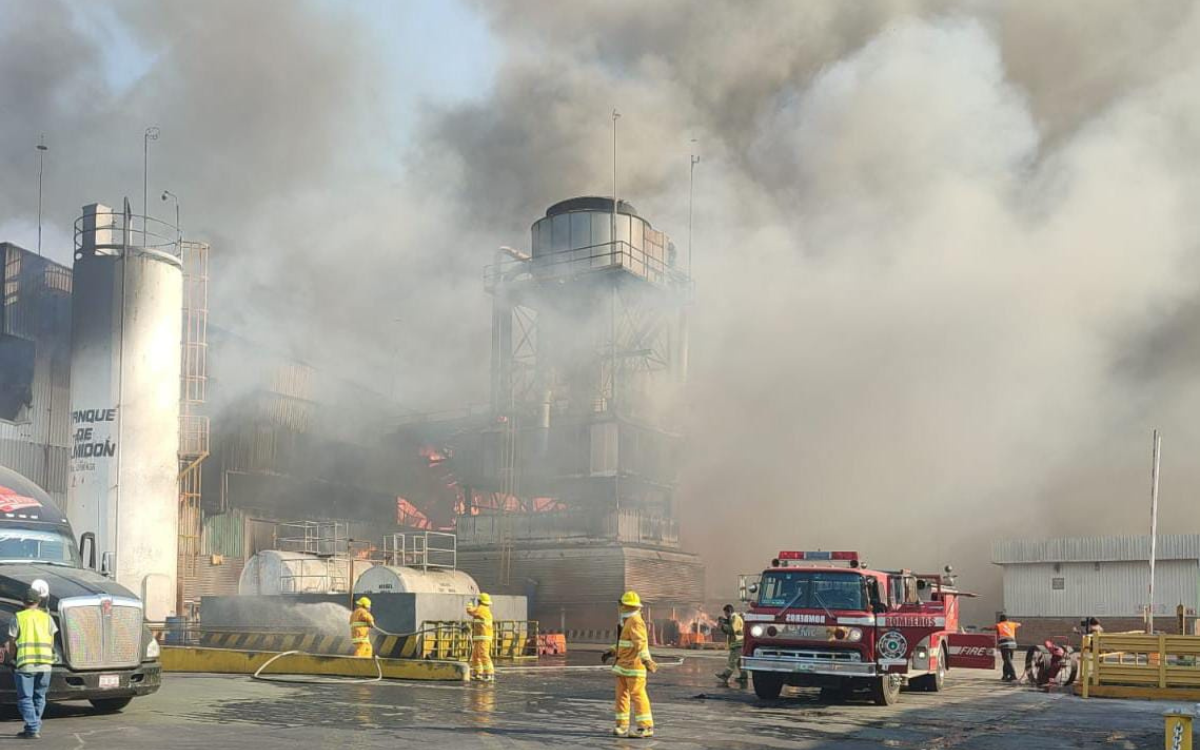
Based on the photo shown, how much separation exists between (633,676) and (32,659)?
5967 millimetres

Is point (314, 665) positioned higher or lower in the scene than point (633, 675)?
lower

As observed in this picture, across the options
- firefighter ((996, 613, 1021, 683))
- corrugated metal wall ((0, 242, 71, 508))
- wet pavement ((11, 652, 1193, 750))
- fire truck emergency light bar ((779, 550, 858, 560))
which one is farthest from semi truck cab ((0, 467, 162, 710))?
corrugated metal wall ((0, 242, 71, 508))

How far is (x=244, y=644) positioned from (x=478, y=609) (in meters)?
9.27

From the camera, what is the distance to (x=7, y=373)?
126 ft

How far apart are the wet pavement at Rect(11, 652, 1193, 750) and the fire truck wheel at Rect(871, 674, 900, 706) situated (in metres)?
0.21

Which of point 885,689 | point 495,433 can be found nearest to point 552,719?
point 885,689

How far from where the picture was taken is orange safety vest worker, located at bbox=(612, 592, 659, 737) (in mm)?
12500

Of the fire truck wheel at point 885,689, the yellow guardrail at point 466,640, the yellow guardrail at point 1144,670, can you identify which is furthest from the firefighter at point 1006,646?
the yellow guardrail at point 466,640

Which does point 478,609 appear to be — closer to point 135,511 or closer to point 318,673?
point 318,673

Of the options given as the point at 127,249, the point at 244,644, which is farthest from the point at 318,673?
the point at 127,249

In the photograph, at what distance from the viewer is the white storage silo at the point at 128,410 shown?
3062 cm

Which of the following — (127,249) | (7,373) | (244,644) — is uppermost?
(127,249)

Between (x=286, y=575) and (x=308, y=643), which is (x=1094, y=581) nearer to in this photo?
(x=286, y=575)

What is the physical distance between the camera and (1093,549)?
→ 4047cm
